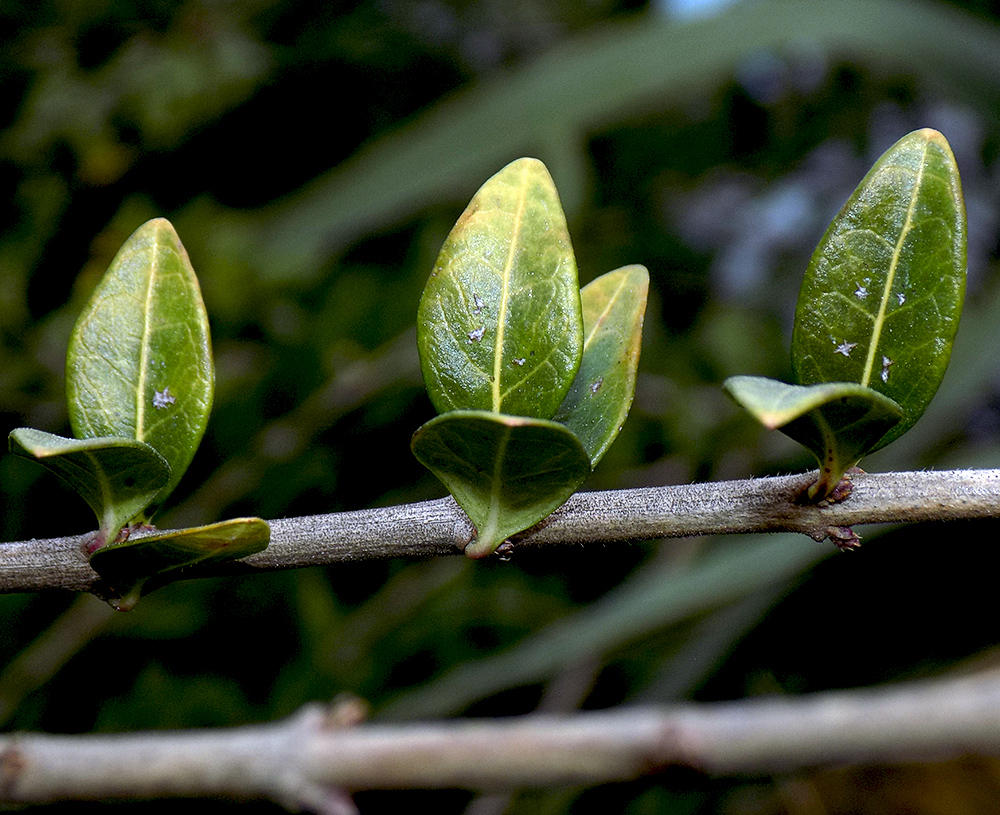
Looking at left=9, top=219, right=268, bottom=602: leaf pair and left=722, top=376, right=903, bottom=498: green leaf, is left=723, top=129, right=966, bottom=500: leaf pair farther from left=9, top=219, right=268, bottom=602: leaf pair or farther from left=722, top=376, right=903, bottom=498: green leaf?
left=9, top=219, right=268, bottom=602: leaf pair

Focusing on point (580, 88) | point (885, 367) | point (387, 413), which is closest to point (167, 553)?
point (885, 367)

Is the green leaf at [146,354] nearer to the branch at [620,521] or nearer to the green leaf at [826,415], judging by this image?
the branch at [620,521]

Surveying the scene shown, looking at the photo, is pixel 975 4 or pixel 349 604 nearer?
pixel 349 604

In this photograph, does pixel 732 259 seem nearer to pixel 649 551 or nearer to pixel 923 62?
pixel 923 62

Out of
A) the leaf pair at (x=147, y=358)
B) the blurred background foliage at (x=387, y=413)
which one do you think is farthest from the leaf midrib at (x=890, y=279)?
the blurred background foliage at (x=387, y=413)

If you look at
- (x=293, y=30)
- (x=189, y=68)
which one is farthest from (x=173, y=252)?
(x=293, y=30)
